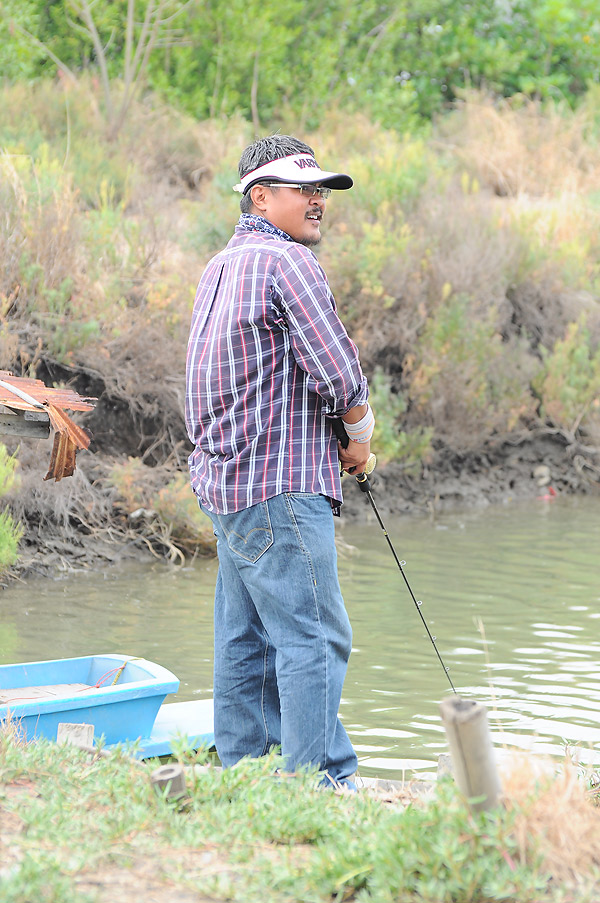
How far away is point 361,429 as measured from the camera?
12.8ft

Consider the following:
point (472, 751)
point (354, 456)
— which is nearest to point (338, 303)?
point (354, 456)

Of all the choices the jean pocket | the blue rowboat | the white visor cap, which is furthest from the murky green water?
the white visor cap

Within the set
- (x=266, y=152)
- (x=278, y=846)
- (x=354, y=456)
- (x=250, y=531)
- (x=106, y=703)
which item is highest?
(x=266, y=152)

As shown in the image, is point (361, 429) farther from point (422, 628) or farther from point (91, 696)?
point (422, 628)

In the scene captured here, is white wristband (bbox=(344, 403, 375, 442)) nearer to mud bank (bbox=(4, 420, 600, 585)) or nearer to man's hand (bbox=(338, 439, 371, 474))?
man's hand (bbox=(338, 439, 371, 474))

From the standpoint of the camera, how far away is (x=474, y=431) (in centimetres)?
1287

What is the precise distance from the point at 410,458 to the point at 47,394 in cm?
805

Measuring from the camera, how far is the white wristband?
153 inches

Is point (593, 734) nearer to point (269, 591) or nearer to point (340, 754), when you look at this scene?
point (340, 754)

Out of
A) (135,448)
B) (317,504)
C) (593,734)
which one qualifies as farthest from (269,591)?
(135,448)

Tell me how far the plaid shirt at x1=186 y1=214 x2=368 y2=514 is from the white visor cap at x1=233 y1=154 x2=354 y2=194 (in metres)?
0.22

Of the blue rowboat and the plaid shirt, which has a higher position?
the plaid shirt

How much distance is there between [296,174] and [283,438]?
0.90 meters

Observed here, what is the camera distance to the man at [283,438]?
3715mm
